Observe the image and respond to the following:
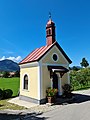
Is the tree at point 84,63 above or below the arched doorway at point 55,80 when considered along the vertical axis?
above

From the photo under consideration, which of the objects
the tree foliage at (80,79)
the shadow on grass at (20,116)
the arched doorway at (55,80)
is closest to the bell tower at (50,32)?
the arched doorway at (55,80)

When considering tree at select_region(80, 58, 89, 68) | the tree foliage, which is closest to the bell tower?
the tree foliage

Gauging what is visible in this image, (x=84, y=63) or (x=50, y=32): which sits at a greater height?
(x=84, y=63)

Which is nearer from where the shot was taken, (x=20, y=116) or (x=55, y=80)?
(x=20, y=116)

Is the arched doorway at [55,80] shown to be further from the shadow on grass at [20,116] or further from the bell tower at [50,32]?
the shadow on grass at [20,116]

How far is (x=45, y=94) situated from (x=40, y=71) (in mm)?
2385

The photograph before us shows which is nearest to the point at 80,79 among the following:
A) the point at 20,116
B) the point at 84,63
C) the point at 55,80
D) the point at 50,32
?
the point at 55,80

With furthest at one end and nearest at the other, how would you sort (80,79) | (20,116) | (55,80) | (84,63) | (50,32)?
(84,63) < (80,79) < (50,32) < (55,80) < (20,116)

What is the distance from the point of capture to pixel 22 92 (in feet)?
73.3

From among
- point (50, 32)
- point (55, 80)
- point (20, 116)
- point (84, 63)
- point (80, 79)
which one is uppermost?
point (84, 63)

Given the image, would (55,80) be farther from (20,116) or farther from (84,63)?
(84,63)

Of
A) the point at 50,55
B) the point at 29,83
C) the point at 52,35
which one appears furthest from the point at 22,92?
the point at 52,35

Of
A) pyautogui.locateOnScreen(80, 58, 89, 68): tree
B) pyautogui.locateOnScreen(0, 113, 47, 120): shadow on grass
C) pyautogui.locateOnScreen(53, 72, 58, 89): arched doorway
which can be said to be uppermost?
pyautogui.locateOnScreen(80, 58, 89, 68): tree

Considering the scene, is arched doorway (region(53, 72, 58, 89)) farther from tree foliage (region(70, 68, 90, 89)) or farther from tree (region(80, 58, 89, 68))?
tree (region(80, 58, 89, 68))
